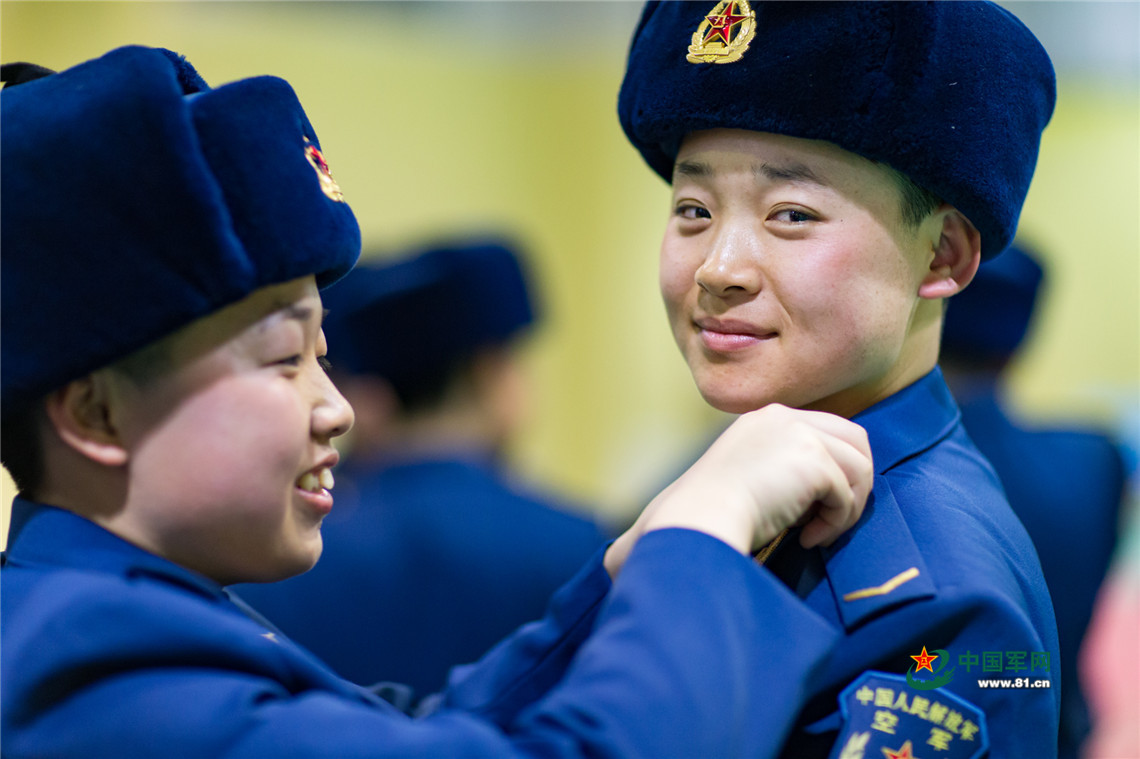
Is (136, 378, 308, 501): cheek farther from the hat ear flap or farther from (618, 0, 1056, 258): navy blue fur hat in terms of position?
(618, 0, 1056, 258): navy blue fur hat

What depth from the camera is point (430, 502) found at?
210cm

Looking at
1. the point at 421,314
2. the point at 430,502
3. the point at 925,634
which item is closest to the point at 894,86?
the point at 925,634

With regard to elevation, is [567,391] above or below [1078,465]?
below

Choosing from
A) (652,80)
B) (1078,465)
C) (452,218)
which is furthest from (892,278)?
(452,218)

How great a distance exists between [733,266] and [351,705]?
539 millimetres

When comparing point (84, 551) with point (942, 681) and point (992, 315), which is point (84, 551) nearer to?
point (942, 681)

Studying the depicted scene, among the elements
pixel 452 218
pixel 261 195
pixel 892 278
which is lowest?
pixel 452 218

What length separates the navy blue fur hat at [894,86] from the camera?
3.32 feet

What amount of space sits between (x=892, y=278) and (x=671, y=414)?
3632mm

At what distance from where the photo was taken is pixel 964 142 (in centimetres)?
103

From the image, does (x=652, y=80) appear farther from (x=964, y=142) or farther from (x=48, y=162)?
(x=48, y=162)

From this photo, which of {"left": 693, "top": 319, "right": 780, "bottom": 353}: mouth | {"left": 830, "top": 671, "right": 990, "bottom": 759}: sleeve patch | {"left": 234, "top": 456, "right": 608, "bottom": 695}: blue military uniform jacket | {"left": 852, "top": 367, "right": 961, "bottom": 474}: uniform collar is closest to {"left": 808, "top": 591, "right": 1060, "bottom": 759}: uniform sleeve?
{"left": 830, "top": 671, "right": 990, "bottom": 759}: sleeve patch

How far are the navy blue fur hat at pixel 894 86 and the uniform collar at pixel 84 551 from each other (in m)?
0.63

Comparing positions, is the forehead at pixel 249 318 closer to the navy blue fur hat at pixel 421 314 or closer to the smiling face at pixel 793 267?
the smiling face at pixel 793 267
